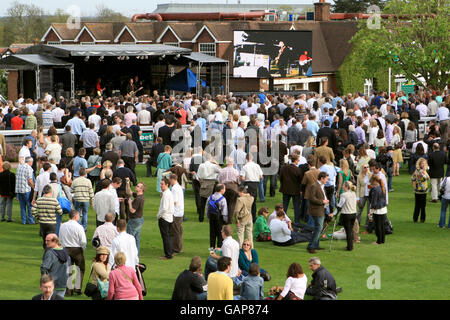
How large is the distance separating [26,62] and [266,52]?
803 inches

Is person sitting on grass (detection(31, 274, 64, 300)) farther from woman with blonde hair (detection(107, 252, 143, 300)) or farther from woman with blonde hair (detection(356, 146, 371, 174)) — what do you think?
woman with blonde hair (detection(356, 146, 371, 174))

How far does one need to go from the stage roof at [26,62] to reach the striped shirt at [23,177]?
1804 cm

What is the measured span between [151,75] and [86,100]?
59.3 feet

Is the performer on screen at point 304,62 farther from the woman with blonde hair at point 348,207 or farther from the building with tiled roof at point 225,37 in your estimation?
the woman with blonde hair at point 348,207

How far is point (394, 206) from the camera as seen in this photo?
19.8 metres

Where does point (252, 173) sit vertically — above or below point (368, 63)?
below

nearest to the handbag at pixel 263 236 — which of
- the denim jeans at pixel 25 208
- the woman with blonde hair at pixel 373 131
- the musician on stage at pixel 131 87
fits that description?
the denim jeans at pixel 25 208

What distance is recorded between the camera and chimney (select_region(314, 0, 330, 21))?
59688mm

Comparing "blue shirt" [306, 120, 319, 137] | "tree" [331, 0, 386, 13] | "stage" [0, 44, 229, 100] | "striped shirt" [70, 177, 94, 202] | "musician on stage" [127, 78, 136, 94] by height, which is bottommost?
"striped shirt" [70, 177, 94, 202]

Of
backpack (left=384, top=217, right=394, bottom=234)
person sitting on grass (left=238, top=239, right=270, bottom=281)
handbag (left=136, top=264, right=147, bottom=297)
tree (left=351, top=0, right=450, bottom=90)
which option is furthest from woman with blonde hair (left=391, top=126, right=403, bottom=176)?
tree (left=351, top=0, right=450, bottom=90)

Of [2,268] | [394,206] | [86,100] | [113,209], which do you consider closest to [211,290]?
[113,209]

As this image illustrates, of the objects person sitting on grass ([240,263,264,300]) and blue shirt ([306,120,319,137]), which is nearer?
person sitting on grass ([240,263,264,300])

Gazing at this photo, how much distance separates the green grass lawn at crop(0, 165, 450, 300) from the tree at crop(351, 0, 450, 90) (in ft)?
71.2
